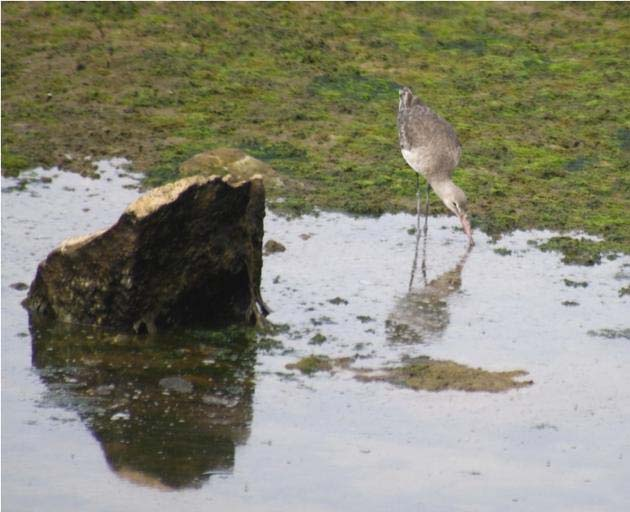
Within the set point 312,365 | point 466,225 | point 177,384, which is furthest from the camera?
point 466,225

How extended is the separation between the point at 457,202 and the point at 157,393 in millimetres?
4900

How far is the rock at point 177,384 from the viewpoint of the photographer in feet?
33.6

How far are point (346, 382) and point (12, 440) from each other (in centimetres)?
238

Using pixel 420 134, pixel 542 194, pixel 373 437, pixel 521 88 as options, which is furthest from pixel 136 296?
pixel 521 88

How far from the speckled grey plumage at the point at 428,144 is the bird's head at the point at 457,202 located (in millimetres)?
173

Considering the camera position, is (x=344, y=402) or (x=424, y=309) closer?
(x=344, y=402)

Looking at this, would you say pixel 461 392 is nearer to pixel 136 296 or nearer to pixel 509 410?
pixel 509 410

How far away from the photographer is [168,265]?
37.0 feet

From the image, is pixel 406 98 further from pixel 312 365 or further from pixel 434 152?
pixel 312 365

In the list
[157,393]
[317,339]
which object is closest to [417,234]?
[317,339]

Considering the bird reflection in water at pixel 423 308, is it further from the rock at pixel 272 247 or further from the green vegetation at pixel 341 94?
the green vegetation at pixel 341 94

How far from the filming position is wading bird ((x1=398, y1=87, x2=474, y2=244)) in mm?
14359

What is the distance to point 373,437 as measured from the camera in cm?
951

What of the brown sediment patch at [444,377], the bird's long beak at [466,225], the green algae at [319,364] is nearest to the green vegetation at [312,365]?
the green algae at [319,364]
